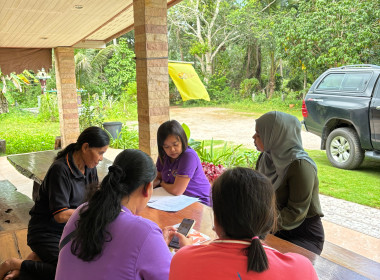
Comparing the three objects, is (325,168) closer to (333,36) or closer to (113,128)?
(333,36)

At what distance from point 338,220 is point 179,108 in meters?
14.5

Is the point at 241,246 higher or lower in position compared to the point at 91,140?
lower

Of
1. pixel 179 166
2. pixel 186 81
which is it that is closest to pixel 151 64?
pixel 186 81

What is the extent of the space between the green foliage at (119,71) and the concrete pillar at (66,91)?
10.1 metres

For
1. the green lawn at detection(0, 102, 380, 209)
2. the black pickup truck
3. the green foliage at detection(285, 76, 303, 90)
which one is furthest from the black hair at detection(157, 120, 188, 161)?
the green foliage at detection(285, 76, 303, 90)

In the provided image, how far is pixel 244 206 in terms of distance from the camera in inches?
44.5

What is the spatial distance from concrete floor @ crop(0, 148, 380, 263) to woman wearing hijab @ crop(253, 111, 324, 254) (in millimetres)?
1631

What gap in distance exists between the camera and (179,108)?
18625 mm

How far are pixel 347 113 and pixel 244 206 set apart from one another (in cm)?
531

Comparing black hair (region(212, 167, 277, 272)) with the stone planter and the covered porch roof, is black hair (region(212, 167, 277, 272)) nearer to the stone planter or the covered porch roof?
the covered porch roof

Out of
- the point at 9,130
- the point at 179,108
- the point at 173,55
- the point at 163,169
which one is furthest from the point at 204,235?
the point at 173,55

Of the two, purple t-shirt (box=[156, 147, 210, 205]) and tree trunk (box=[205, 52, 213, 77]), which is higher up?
tree trunk (box=[205, 52, 213, 77])

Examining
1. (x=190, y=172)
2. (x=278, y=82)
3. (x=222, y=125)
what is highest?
(x=278, y=82)

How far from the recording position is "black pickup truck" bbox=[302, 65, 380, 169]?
5567mm
